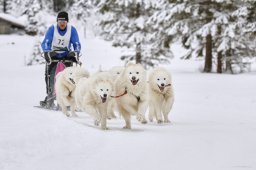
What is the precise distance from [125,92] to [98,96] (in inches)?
22.6

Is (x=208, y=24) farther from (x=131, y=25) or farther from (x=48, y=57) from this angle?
(x=48, y=57)

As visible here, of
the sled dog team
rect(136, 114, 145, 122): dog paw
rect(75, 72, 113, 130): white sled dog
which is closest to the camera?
rect(75, 72, 113, 130): white sled dog

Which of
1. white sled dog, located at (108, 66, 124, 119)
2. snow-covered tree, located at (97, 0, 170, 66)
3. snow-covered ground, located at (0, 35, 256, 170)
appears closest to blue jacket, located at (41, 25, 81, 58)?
white sled dog, located at (108, 66, 124, 119)

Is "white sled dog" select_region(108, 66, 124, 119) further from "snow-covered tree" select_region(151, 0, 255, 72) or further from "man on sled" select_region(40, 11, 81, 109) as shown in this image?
"snow-covered tree" select_region(151, 0, 255, 72)

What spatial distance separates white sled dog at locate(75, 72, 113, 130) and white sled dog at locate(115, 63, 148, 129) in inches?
14.4

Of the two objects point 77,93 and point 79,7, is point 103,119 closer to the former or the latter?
point 77,93

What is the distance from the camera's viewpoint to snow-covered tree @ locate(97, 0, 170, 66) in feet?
82.0

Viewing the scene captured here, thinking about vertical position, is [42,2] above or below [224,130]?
above

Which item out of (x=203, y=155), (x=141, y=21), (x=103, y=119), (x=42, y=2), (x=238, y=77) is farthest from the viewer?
(x=42, y=2)

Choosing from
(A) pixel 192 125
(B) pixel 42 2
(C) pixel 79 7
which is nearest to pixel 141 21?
(A) pixel 192 125

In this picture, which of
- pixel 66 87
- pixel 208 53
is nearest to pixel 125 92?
pixel 66 87

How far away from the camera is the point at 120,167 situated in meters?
4.88

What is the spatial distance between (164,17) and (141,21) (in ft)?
9.62

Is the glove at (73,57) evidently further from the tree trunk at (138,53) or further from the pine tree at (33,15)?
the pine tree at (33,15)
